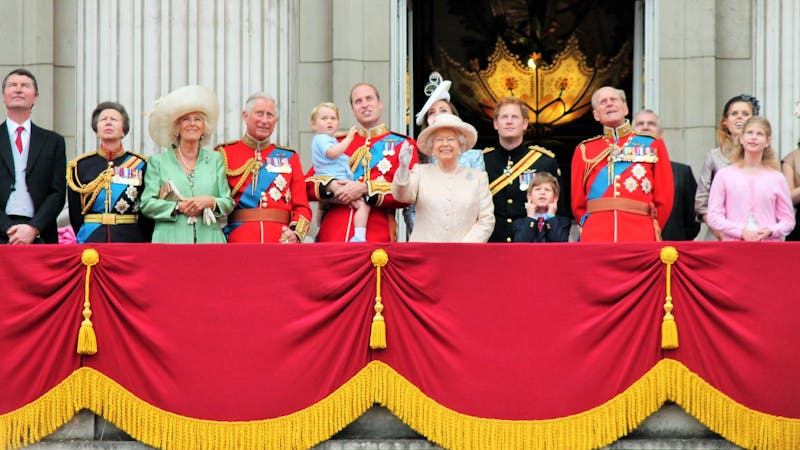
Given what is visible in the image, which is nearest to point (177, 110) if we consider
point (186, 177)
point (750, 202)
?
point (186, 177)

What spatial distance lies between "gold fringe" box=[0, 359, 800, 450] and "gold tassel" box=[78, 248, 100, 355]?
14cm

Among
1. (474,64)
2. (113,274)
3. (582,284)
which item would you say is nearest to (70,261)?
(113,274)

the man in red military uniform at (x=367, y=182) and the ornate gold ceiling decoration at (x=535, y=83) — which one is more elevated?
the ornate gold ceiling decoration at (x=535, y=83)

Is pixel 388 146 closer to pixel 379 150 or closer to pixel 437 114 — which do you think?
pixel 379 150

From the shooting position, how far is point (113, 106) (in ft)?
38.2

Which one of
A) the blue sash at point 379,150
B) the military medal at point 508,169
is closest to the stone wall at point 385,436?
the blue sash at point 379,150

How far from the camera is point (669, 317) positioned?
1016cm

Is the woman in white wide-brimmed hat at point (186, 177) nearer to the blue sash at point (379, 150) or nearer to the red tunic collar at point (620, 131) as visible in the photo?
the blue sash at point (379, 150)

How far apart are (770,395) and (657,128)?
274 centimetres

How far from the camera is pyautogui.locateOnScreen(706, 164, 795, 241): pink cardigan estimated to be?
1112 cm

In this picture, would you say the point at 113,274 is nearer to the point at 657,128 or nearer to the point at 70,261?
the point at 70,261

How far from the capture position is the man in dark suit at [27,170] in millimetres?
11484

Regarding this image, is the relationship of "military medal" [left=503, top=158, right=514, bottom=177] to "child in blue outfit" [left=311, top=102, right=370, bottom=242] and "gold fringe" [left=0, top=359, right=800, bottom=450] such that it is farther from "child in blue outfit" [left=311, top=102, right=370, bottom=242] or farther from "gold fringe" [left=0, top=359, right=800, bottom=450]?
"gold fringe" [left=0, top=359, right=800, bottom=450]

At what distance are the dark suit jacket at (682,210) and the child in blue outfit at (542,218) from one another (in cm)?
103
